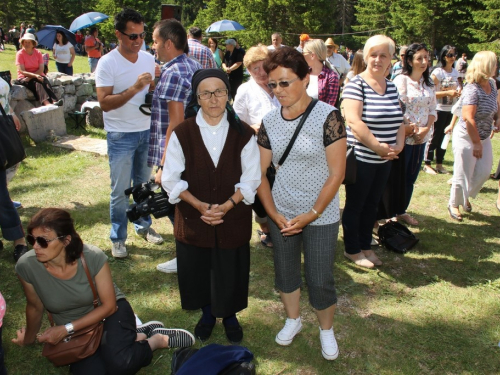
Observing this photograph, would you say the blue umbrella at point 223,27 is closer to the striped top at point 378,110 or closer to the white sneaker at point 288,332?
the striped top at point 378,110

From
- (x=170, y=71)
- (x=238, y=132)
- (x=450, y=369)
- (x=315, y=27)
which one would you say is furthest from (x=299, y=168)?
(x=315, y=27)

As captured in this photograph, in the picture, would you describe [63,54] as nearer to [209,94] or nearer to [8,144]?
[8,144]

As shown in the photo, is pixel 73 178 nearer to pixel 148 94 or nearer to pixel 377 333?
pixel 148 94

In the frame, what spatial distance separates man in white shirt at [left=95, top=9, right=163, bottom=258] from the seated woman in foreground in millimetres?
1279

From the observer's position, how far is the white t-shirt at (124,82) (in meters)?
3.50

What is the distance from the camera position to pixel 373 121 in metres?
3.51

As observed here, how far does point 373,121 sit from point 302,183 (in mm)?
1259

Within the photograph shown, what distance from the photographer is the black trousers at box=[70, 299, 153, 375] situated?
2.54 metres

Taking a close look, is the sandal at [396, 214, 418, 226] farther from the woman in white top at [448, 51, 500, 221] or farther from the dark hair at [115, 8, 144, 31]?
the dark hair at [115, 8, 144, 31]

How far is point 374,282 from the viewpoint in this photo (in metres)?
3.78

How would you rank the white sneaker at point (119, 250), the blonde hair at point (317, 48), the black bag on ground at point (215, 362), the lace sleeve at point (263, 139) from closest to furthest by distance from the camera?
the black bag on ground at point (215, 362) → the lace sleeve at point (263, 139) → the white sneaker at point (119, 250) → the blonde hair at point (317, 48)

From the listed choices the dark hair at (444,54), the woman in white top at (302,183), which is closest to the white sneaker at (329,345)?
the woman in white top at (302,183)

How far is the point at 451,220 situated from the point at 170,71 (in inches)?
148

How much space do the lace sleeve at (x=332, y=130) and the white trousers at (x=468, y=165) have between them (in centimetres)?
303
